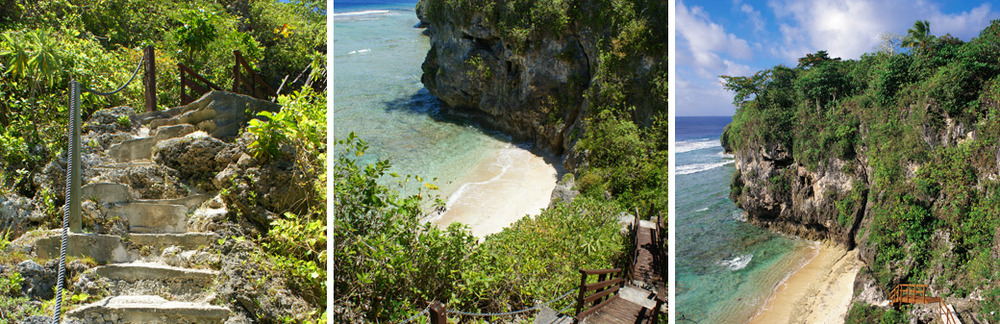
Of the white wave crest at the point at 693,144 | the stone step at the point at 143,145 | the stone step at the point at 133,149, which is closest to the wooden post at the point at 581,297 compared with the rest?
the stone step at the point at 143,145

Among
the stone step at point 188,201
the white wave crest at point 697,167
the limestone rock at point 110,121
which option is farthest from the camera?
the white wave crest at point 697,167

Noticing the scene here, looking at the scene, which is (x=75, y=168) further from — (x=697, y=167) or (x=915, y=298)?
(x=697, y=167)

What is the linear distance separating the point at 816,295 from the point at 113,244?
11438 mm

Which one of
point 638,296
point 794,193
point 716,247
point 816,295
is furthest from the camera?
point 794,193

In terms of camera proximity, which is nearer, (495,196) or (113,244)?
(113,244)

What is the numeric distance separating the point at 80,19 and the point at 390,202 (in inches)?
169

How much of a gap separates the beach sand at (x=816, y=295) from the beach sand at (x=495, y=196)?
636cm

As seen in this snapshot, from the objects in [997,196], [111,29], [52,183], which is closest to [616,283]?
[52,183]

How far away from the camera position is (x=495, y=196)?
4906 mm

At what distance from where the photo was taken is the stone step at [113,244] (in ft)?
8.77

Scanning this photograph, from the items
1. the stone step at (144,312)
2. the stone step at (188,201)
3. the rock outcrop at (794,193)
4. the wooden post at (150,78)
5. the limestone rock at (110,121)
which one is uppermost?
the wooden post at (150,78)

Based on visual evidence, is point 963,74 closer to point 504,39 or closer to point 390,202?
point 504,39

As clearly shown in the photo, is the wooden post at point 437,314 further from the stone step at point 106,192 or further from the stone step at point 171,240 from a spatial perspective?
the stone step at point 106,192

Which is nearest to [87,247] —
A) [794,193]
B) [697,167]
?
[697,167]
